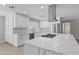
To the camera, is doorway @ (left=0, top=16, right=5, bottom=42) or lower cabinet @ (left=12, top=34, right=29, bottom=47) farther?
lower cabinet @ (left=12, top=34, right=29, bottom=47)

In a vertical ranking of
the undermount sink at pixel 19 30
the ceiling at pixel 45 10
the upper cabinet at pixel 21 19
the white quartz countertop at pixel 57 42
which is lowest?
the white quartz countertop at pixel 57 42

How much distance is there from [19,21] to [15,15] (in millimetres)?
114

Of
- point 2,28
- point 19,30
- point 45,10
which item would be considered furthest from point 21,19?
point 45,10

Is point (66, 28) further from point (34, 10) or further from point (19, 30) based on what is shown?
point (19, 30)

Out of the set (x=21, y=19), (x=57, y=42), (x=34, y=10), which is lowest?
(x=57, y=42)

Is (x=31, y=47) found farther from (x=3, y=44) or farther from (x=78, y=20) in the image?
(x=78, y=20)

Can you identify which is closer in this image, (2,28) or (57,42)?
(2,28)

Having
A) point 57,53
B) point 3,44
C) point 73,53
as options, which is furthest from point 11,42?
point 73,53

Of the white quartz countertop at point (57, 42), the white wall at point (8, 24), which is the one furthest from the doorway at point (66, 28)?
the white wall at point (8, 24)

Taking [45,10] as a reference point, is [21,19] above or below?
below

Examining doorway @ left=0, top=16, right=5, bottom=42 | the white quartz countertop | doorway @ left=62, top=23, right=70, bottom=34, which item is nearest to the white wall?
doorway @ left=0, top=16, right=5, bottom=42

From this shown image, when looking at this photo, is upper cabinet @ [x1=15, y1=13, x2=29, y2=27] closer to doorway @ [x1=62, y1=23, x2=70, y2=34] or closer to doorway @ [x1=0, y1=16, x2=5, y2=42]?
doorway @ [x1=0, y1=16, x2=5, y2=42]

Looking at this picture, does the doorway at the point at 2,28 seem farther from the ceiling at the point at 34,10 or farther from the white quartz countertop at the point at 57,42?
the white quartz countertop at the point at 57,42

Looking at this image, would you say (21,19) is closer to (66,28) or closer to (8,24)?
(8,24)
